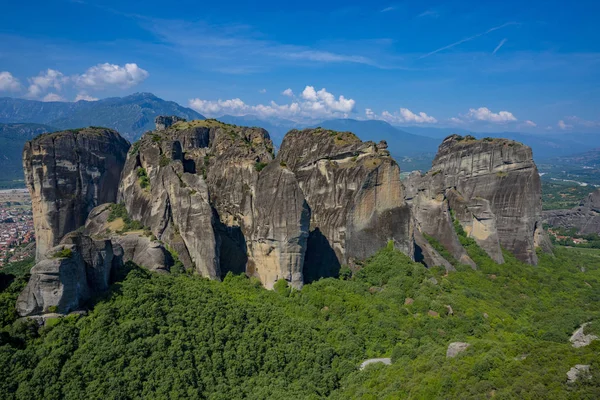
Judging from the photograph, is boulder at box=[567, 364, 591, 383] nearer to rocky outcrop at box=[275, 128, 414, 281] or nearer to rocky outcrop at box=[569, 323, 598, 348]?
rocky outcrop at box=[569, 323, 598, 348]

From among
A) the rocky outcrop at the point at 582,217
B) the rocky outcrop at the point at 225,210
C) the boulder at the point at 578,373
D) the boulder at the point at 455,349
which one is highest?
the rocky outcrop at the point at 225,210

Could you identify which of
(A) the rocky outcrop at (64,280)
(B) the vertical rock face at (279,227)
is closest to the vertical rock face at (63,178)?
(A) the rocky outcrop at (64,280)

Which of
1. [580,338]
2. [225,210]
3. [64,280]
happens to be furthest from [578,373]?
[225,210]

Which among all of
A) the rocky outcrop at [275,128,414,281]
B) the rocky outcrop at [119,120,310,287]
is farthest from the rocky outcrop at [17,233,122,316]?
the rocky outcrop at [275,128,414,281]

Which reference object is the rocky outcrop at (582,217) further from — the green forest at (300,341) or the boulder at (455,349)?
the boulder at (455,349)

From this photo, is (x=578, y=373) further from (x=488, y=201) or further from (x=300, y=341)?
(x=488, y=201)

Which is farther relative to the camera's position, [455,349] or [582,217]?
[582,217]
